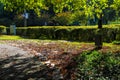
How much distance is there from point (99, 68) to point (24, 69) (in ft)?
11.2

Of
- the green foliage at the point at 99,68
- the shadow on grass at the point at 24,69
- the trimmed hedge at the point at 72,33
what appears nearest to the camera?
the green foliage at the point at 99,68

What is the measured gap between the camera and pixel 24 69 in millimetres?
13328

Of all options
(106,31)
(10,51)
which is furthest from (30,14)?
(10,51)

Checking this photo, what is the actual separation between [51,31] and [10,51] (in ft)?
45.1

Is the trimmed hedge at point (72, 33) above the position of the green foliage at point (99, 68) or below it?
below

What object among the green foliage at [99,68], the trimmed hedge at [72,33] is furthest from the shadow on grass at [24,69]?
the trimmed hedge at [72,33]

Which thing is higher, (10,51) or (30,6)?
(30,6)

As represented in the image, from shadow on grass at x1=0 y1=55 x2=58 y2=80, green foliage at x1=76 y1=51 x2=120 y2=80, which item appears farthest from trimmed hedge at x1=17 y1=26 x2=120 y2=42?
green foliage at x1=76 y1=51 x2=120 y2=80

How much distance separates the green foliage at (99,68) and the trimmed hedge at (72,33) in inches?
417

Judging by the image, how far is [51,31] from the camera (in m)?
32.6

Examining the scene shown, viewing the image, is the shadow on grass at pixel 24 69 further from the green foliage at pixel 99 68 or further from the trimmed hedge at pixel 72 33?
the trimmed hedge at pixel 72 33

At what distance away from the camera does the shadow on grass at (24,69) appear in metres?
11.8

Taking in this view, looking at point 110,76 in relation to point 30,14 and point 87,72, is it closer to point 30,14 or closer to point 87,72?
point 87,72

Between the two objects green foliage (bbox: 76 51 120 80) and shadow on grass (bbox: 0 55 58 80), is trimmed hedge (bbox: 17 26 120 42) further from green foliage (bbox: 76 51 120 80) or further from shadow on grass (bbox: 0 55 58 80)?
green foliage (bbox: 76 51 120 80)
